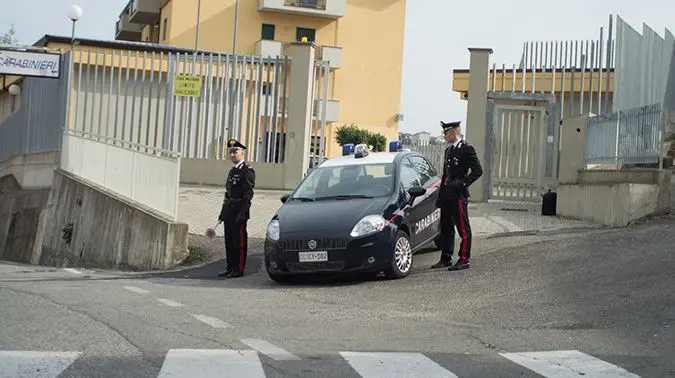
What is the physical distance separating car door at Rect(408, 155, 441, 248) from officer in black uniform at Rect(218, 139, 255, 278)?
8.19 feet

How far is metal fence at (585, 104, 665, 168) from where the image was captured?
1541 centimetres

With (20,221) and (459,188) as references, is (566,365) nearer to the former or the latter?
(459,188)

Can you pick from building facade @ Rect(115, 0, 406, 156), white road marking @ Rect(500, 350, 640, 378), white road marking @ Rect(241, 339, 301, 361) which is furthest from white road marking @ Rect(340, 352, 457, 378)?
building facade @ Rect(115, 0, 406, 156)

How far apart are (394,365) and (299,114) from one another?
16.9 m

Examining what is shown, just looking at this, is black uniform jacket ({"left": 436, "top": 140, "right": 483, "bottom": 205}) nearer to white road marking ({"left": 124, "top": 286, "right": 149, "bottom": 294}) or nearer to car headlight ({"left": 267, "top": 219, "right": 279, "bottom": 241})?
car headlight ({"left": 267, "top": 219, "right": 279, "bottom": 241})

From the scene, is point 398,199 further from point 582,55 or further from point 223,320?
point 582,55

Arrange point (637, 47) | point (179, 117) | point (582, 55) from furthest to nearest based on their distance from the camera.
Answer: point (179, 117) → point (582, 55) → point (637, 47)

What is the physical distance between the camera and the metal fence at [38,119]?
23391mm

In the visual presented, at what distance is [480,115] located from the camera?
862 inches

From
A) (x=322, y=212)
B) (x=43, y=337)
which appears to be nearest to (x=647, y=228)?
(x=322, y=212)

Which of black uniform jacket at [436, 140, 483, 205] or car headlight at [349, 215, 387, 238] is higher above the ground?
black uniform jacket at [436, 140, 483, 205]

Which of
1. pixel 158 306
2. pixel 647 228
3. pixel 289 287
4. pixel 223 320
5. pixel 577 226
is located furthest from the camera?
pixel 577 226

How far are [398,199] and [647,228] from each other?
3877mm

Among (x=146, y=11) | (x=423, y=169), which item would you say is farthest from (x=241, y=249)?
(x=146, y=11)
